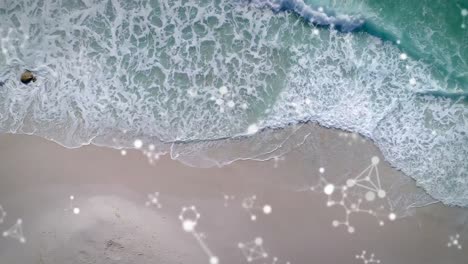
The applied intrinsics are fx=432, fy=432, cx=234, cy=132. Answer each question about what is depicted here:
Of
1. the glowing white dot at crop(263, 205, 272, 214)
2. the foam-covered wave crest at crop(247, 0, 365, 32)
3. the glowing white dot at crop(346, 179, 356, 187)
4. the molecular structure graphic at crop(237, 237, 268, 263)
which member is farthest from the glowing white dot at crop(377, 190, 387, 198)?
the foam-covered wave crest at crop(247, 0, 365, 32)

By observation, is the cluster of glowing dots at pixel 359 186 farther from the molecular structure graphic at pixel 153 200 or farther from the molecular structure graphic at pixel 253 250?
the molecular structure graphic at pixel 153 200

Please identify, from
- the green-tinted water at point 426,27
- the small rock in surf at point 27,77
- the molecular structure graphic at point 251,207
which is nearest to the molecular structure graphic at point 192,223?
the molecular structure graphic at point 251,207

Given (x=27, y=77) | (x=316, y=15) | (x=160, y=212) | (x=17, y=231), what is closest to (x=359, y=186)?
(x=316, y=15)

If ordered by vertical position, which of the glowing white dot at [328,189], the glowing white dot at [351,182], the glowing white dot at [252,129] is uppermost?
the glowing white dot at [252,129]

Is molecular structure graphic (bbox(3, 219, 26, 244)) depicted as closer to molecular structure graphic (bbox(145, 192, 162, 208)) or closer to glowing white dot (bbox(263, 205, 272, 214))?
molecular structure graphic (bbox(145, 192, 162, 208))

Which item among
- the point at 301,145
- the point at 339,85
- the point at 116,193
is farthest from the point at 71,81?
the point at 339,85

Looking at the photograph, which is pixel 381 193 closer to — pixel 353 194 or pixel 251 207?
pixel 353 194
